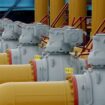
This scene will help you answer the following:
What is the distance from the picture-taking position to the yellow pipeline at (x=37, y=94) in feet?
12.9

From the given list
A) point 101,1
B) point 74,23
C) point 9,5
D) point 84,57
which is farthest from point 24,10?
point 84,57

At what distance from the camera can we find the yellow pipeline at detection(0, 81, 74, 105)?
12.9 feet

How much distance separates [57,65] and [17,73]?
1.59ft

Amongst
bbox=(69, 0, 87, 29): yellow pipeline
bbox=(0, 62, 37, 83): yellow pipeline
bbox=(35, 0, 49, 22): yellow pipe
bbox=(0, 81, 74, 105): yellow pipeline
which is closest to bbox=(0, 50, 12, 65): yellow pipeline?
bbox=(0, 62, 37, 83): yellow pipeline

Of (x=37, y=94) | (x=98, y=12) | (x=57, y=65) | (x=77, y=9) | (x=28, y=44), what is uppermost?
(x=77, y=9)

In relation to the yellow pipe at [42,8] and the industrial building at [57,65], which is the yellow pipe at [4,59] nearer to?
the industrial building at [57,65]

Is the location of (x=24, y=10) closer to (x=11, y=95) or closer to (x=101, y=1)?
(x=101, y=1)

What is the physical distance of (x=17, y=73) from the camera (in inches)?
210

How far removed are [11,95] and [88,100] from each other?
66 centimetres

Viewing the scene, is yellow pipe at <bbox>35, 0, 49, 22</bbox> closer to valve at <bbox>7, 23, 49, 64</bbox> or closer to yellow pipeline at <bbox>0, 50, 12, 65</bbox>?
valve at <bbox>7, 23, 49, 64</bbox>

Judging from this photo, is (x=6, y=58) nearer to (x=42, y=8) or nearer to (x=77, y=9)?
(x=77, y=9)

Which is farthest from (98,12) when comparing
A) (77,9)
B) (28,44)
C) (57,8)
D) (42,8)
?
(42,8)

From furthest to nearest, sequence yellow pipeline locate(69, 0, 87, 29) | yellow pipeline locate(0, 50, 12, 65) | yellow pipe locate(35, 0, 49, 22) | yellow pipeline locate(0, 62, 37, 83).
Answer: yellow pipe locate(35, 0, 49, 22), yellow pipeline locate(69, 0, 87, 29), yellow pipeline locate(0, 50, 12, 65), yellow pipeline locate(0, 62, 37, 83)

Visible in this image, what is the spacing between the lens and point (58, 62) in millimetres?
5258
